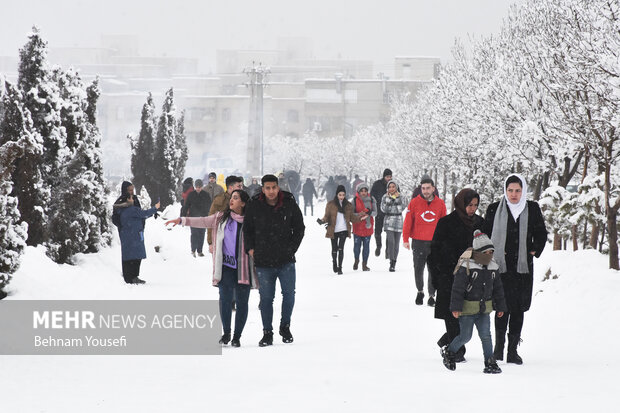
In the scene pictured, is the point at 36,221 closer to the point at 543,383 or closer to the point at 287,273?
the point at 287,273

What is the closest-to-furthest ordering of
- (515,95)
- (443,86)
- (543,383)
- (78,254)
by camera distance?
(543,383)
(78,254)
(515,95)
(443,86)

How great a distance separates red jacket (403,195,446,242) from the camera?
12367 millimetres

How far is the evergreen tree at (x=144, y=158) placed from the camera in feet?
107

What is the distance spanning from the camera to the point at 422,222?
12.4 meters

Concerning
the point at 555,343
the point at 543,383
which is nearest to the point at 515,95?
the point at 555,343

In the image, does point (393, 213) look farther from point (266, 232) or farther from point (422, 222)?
point (266, 232)

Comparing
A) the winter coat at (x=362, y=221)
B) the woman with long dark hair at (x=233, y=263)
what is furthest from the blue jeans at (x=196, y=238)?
the woman with long dark hair at (x=233, y=263)

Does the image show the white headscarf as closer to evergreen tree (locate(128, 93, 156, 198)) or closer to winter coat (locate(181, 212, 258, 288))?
winter coat (locate(181, 212, 258, 288))

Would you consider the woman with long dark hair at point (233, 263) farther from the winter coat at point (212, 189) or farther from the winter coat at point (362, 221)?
the winter coat at point (212, 189)

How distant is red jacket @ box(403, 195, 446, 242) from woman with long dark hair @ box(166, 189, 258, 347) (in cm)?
399

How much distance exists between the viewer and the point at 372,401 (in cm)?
634

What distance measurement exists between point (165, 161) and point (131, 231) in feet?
60.0

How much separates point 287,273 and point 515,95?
12.3 meters

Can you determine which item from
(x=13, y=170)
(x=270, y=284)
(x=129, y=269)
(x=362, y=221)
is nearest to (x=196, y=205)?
(x=362, y=221)
